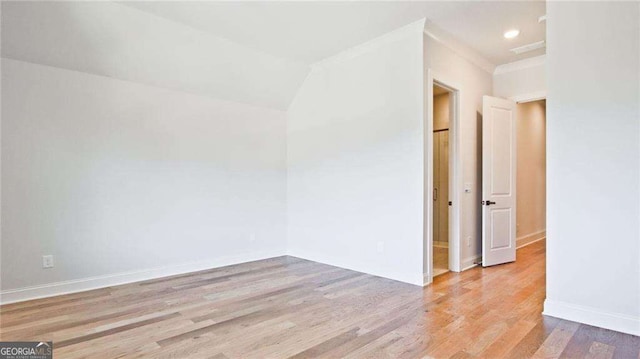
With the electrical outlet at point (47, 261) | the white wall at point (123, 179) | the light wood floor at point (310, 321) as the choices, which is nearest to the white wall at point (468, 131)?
the light wood floor at point (310, 321)

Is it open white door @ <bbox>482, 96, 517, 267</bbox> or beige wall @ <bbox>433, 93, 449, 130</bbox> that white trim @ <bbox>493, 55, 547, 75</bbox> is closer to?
open white door @ <bbox>482, 96, 517, 267</bbox>

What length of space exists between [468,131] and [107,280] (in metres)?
4.57

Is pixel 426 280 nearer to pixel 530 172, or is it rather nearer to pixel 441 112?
pixel 441 112

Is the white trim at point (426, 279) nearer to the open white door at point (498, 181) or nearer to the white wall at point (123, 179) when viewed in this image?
the open white door at point (498, 181)

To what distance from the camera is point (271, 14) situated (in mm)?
3504

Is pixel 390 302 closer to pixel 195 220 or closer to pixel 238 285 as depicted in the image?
pixel 238 285

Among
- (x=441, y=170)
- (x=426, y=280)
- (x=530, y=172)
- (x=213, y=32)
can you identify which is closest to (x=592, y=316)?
(x=426, y=280)

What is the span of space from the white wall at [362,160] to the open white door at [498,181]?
1298 mm

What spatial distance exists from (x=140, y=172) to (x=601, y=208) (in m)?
4.41

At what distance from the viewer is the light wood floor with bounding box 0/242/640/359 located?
2285 mm

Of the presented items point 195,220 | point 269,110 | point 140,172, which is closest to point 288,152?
point 269,110

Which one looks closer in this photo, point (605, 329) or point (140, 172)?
point (605, 329)

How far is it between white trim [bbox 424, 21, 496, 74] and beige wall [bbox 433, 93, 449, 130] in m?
0.99

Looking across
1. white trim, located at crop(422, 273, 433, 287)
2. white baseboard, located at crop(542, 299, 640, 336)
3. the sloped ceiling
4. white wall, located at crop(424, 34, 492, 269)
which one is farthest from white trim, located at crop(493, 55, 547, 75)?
white baseboard, located at crop(542, 299, 640, 336)
